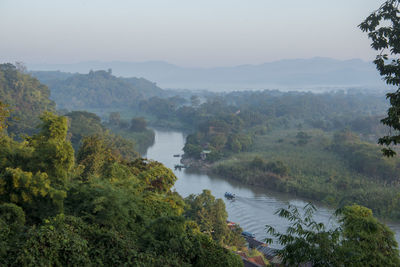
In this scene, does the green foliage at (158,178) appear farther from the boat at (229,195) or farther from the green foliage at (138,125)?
the green foliage at (138,125)

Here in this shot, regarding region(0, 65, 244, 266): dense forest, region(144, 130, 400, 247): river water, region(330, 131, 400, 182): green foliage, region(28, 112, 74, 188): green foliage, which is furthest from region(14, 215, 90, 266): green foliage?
region(330, 131, 400, 182): green foliage

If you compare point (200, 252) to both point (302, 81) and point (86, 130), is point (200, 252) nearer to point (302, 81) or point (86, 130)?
point (86, 130)

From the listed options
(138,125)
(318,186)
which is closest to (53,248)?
(318,186)

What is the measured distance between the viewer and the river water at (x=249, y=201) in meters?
17.3

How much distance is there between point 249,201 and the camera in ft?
68.5

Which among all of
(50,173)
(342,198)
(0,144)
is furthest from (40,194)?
(342,198)

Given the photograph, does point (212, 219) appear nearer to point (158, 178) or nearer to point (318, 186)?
point (158, 178)

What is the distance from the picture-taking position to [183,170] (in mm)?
28250

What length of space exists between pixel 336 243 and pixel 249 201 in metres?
16.5

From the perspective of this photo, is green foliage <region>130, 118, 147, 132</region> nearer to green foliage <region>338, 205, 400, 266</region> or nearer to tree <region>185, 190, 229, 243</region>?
tree <region>185, 190, 229, 243</region>

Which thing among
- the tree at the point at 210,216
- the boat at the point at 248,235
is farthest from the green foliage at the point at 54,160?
the boat at the point at 248,235

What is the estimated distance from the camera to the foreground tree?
4402 millimetres

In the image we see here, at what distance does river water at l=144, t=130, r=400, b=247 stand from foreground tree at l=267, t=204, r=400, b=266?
721 cm

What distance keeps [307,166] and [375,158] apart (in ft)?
13.9
